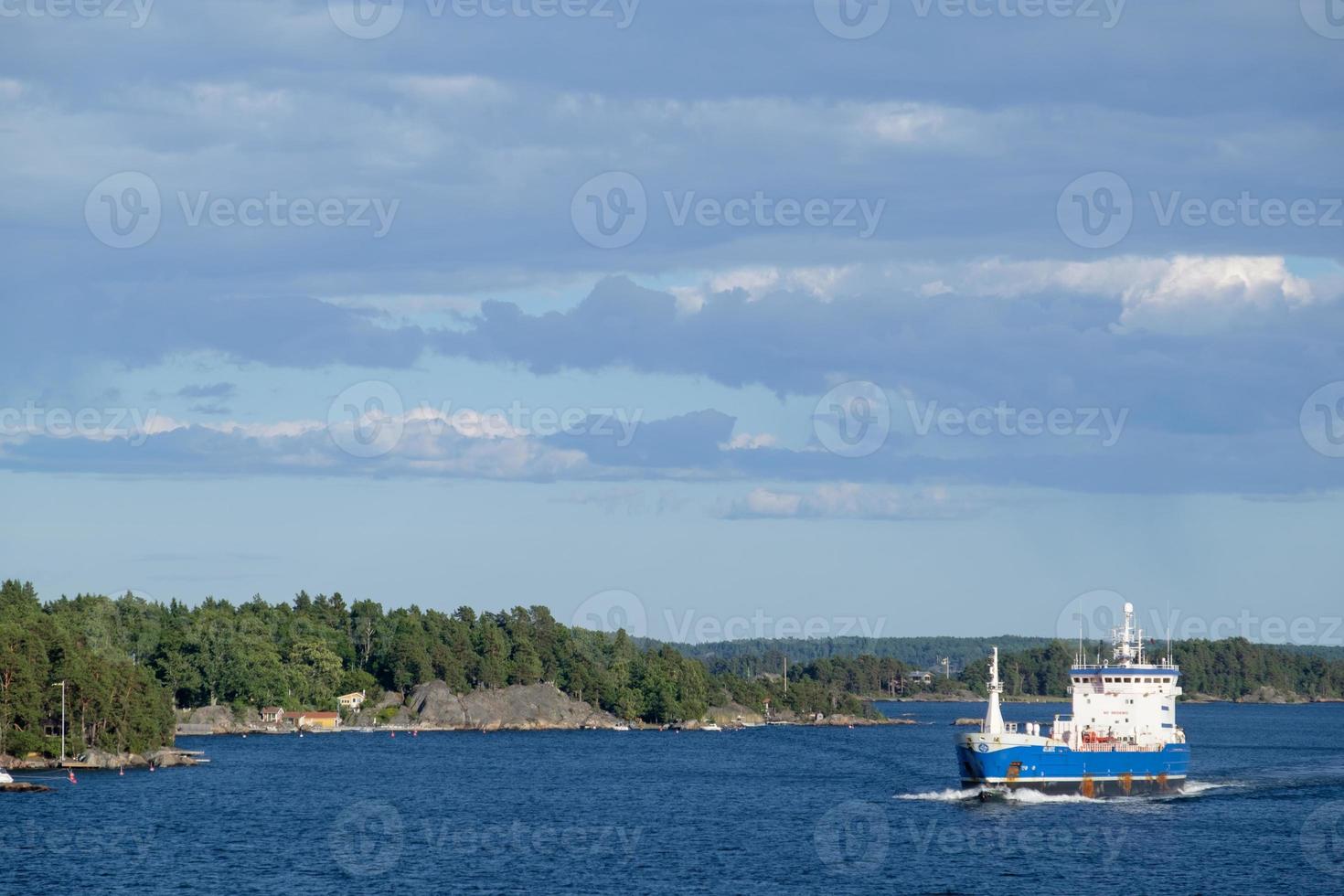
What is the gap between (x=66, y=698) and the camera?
520ft

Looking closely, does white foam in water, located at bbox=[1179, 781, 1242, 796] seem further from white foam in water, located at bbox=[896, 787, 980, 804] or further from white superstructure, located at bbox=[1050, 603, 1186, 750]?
white foam in water, located at bbox=[896, 787, 980, 804]

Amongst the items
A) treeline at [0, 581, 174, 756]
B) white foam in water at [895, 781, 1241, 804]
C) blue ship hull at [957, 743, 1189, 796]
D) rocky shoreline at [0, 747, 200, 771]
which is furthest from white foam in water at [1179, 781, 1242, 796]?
rocky shoreline at [0, 747, 200, 771]

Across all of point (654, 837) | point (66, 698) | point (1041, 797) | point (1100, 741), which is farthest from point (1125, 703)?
point (66, 698)

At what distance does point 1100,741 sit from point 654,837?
37.9 m

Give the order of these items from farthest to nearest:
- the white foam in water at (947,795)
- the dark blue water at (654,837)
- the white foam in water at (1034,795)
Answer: the white foam in water at (947,795) → the white foam in water at (1034,795) → the dark blue water at (654,837)

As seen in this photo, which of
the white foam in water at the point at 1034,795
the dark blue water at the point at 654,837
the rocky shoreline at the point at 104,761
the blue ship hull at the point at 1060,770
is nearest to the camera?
the dark blue water at the point at 654,837

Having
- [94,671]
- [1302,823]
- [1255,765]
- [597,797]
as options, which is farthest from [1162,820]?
[94,671]

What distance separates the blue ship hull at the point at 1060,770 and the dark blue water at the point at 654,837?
1.76 m

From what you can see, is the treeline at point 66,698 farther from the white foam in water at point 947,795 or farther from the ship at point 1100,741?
the ship at point 1100,741

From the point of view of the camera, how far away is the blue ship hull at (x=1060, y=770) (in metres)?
125

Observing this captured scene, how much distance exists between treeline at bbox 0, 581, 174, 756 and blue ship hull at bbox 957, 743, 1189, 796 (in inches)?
3335

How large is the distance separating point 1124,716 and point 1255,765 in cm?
5444

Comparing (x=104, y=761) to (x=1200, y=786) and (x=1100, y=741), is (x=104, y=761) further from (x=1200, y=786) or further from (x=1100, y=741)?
(x=1200, y=786)

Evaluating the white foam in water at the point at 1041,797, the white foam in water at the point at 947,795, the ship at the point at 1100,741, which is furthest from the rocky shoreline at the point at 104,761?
the white foam in water at the point at 1041,797
